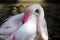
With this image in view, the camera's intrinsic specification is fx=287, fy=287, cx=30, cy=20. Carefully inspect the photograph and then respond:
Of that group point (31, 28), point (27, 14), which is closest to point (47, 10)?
point (27, 14)

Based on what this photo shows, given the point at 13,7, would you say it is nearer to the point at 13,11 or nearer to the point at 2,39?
the point at 13,11

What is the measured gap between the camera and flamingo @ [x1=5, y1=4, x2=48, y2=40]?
298 cm

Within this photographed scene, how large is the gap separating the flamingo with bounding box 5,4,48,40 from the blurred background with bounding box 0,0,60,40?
46.2 inches

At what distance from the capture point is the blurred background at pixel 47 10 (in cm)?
454

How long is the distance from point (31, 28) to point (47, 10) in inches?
89.2

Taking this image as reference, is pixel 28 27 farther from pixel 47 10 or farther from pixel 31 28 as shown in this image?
pixel 47 10

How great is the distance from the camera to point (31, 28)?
3043mm

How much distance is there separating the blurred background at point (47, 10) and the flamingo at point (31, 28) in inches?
46.2

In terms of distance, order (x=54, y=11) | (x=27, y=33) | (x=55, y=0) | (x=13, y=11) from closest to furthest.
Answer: (x=27, y=33), (x=13, y=11), (x=54, y=11), (x=55, y=0)

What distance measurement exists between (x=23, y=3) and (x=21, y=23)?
2.31m

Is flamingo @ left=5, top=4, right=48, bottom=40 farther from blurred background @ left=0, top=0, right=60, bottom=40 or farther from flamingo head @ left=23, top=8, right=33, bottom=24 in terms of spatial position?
blurred background @ left=0, top=0, right=60, bottom=40

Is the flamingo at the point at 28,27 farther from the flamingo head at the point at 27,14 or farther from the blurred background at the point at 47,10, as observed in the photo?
the blurred background at the point at 47,10

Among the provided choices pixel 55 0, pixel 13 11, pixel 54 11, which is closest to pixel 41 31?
pixel 13 11

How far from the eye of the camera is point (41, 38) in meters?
3.13
